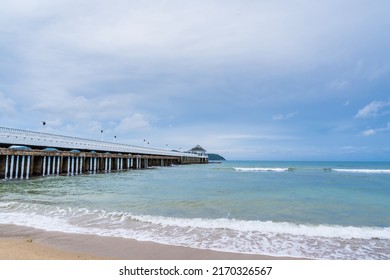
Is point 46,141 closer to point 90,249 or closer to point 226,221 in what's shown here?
point 226,221

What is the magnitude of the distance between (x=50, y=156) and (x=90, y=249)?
809 inches

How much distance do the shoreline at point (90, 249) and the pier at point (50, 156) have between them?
51.4ft

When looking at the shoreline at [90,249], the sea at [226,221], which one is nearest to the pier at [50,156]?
the sea at [226,221]

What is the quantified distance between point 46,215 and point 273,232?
22.3ft

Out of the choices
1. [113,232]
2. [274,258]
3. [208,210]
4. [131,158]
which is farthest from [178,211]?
[131,158]

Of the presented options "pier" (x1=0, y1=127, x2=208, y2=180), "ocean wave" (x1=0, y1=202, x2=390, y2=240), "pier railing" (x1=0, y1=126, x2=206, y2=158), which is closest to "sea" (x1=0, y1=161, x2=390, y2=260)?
"ocean wave" (x1=0, y1=202, x2=390, y2=240)

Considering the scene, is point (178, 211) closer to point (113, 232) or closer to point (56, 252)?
point (113, 232)

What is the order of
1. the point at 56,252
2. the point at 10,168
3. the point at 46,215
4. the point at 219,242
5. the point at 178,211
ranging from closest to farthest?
1. the point at 56,252
2. the point at 219,242
3. the point at 46,215
4. the point at 178,211
5. the point at 10,168

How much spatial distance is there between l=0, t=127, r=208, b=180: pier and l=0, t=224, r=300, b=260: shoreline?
1566 centimetres

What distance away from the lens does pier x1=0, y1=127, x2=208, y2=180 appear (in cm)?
1953

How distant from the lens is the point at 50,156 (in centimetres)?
2319

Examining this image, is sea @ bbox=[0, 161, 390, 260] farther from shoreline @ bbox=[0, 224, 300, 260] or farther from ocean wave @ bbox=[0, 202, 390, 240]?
shoreline @ bbox=[0, 224, 300, 260]
